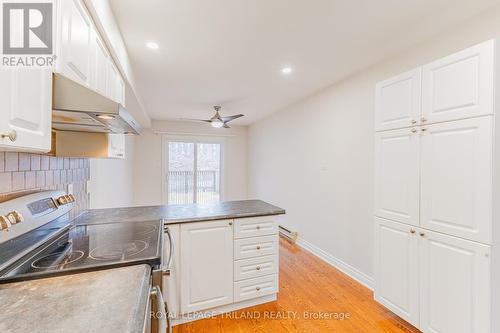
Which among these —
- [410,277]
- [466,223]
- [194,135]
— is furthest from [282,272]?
[194,135]

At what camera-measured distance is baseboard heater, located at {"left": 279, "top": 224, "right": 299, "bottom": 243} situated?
4004mm

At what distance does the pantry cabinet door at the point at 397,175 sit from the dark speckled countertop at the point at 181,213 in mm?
892

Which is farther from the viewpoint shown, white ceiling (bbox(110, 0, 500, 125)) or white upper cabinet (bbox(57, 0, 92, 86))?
white ceiling (bbox(110, 0, 500, 125))

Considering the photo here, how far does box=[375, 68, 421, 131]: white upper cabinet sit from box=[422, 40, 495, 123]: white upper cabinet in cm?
6

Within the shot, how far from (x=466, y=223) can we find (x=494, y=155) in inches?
17.1

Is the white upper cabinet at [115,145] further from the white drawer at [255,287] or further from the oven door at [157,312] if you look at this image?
the white drawer at [255,287]

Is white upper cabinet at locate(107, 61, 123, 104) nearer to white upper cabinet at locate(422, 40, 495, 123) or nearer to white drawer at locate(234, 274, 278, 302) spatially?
white drawer at locate(234, 274, 278, 302)

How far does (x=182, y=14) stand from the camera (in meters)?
1.73

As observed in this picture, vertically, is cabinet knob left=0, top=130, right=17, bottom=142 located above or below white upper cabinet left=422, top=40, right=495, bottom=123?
below

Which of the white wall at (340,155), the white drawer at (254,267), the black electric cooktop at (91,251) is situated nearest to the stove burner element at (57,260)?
the black electric cooktop at (91,251)

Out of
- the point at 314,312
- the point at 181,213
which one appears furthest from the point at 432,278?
the point at 181,213

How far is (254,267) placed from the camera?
217 centimetres

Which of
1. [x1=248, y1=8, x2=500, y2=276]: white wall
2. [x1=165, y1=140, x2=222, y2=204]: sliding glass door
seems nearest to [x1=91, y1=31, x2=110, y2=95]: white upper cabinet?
[x1=248, y1=8, x2=500, y2=276]: white wall

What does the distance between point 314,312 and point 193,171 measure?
4604mm
